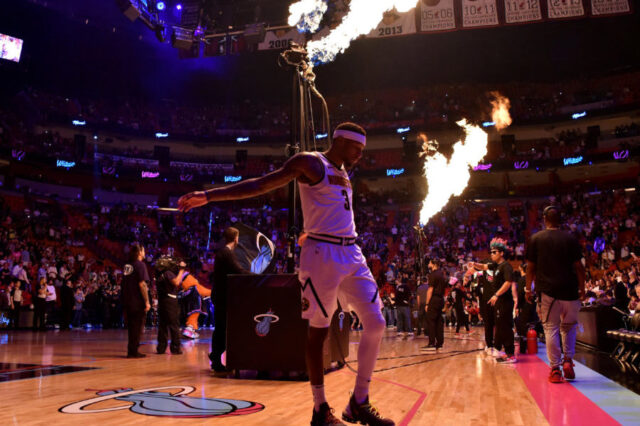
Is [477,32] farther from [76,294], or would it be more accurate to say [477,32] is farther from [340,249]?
[340,249]

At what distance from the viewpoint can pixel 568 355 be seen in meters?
5.98

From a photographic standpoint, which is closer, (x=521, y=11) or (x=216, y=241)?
(x=521, y=11)

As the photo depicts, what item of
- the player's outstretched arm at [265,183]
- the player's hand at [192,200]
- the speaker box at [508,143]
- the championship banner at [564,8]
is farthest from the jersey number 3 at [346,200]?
the speaker box at [508,143]

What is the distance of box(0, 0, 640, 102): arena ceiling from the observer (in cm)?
3017

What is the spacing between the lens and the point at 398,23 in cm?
1823

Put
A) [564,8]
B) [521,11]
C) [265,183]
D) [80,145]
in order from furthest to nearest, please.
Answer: [80,145] < [521,11] < [564,8] < [265,183]

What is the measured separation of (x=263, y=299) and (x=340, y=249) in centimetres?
294

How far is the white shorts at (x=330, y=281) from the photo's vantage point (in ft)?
10.9

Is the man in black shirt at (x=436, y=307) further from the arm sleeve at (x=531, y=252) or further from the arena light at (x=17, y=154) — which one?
the arena light at (x=17, y=154)

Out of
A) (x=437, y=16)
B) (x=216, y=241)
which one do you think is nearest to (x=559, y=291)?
(x=437, y=16)

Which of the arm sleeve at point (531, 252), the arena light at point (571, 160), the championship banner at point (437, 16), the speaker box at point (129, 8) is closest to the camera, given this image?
the arm sleeve at point (531, 252)

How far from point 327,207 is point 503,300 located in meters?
6.13

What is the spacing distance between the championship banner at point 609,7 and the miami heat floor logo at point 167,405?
57.4ft

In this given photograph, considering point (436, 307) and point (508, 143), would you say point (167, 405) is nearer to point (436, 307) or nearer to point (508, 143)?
point (436, 307)
